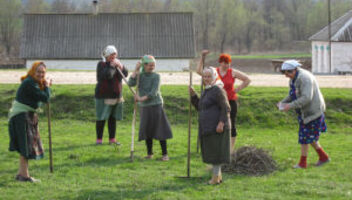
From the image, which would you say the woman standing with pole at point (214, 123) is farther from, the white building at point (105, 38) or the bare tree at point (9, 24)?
the bare tree at point (9, 24)

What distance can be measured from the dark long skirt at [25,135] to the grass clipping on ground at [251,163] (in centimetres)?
292

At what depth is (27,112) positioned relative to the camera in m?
7.14

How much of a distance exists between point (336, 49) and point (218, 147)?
115 ft

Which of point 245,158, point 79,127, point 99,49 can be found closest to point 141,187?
point 245,158

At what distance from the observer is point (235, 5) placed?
85562 mm

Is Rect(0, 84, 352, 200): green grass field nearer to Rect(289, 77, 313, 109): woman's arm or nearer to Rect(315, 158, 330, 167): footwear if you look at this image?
Rect(315, 158, 330, 167): footwear

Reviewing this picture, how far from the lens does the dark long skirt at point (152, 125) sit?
8.74 meters

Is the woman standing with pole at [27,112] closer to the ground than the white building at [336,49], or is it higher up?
closer to the ground

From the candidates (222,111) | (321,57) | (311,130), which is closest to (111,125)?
(222,111)

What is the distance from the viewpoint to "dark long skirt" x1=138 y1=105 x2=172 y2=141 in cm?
874

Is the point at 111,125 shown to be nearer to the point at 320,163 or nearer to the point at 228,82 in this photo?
the point at 228,82

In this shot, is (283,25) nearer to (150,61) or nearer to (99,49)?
(99,49)

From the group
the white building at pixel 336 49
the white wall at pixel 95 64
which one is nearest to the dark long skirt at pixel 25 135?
the white building at pixel 336 49

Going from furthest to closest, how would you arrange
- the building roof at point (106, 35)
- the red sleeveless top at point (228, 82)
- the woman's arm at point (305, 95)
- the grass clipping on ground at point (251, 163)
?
the building roof at point (106, 35) → the red sleeveless top at point (228, 82) → the grass clipping on ground at point (251, 163) → the woman's arm at point (305, 95)
